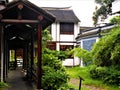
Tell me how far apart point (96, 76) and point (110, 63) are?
1.28 meters

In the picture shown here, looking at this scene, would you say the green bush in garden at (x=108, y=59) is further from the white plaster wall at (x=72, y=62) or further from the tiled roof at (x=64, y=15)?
the tiled roof at (x=64, y=15)

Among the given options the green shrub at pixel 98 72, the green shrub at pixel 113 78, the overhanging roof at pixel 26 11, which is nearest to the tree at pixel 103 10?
the green shrub at pixel 98 72

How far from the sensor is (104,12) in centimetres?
4172

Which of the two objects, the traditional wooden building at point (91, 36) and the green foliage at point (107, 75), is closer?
the green foliage at point (107, 75)

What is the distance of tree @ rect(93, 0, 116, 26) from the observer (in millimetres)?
40856

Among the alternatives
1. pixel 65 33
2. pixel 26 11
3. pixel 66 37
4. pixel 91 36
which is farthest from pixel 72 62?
pixel 26 11

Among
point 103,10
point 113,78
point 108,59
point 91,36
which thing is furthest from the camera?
point 103,10

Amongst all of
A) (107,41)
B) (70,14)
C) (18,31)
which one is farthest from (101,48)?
(70,14)

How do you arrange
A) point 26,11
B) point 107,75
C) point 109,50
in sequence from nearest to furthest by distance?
point 26,11, point 107,75, point 109,50

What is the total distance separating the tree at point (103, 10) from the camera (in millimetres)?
40856

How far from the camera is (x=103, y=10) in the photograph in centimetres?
4169

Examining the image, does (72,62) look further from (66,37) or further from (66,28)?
(66,28)

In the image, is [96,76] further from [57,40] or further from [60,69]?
[57,40]

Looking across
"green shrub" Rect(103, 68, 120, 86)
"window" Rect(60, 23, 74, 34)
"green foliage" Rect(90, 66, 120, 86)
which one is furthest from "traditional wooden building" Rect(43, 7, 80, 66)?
"green shrub" Rect(103, 68, 120, 86)
